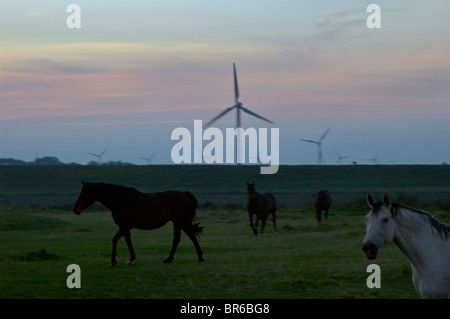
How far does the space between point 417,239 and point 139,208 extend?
31.5ft

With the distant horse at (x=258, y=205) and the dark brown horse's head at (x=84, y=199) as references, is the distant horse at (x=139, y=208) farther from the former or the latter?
the distant horse at (x=258, y=205)

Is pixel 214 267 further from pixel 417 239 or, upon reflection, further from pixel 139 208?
pixel 417 239

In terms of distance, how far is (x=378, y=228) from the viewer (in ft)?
31.6

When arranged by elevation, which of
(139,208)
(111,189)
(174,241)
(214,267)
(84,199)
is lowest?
(214,267)

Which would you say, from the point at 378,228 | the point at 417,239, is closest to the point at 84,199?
the point at 378,228

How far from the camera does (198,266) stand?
680 inches

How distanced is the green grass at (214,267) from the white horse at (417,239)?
12.1ft

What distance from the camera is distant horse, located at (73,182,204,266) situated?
1770 centimetres

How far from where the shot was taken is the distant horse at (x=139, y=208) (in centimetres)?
1770

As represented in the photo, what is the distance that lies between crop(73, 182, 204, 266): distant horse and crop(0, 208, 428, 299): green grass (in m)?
0.69

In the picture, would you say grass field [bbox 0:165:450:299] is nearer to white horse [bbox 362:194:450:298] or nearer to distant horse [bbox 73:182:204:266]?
distant horse [bbox 73:182:204:266]

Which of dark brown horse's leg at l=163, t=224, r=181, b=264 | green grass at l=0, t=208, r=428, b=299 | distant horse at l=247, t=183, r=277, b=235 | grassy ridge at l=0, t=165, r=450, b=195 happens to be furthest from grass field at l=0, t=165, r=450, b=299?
grassy ridge at l=0, t=165, r=450, b=195
